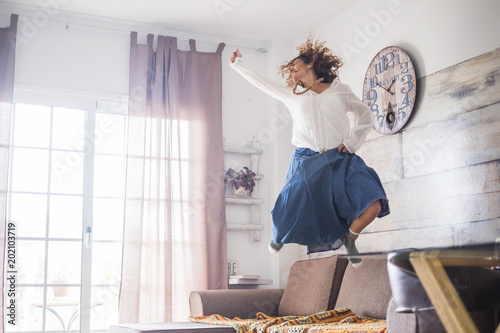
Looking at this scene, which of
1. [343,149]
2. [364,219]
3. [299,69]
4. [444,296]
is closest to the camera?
[444,296]

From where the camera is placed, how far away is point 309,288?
4.11 m

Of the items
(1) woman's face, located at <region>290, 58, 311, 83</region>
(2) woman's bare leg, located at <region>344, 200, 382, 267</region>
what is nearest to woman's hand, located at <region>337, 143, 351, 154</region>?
(2) woman's bare leg, located at <region>344, 200, 382, 267</region>

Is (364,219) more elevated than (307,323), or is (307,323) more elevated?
(364,219)

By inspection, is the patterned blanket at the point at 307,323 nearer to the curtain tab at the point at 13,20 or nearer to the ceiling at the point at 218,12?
the ceiling at the point at 218,12

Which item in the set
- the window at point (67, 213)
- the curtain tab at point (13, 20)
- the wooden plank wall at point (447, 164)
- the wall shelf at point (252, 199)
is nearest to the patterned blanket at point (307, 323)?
the wooden plank wall at point (447, 164)

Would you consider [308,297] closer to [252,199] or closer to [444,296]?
[252,199]

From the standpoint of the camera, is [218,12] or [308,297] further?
[218,12]

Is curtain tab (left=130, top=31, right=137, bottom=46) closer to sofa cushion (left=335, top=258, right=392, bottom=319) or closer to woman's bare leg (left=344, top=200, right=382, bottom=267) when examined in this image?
sofa cushion (left=335, top=258, right=392, bottom=319)

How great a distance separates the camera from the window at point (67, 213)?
4.42 meters

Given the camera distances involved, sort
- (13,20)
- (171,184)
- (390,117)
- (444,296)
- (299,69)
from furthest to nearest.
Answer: (171,184)
(13,20)
(390,117)
(299,69)
(444,296)

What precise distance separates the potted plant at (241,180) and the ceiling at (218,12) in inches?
47.4

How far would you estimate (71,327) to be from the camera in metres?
4.45

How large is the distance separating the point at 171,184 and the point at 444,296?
3368 mm

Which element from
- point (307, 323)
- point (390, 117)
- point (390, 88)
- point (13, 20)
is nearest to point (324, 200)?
→ point (307, 323)
